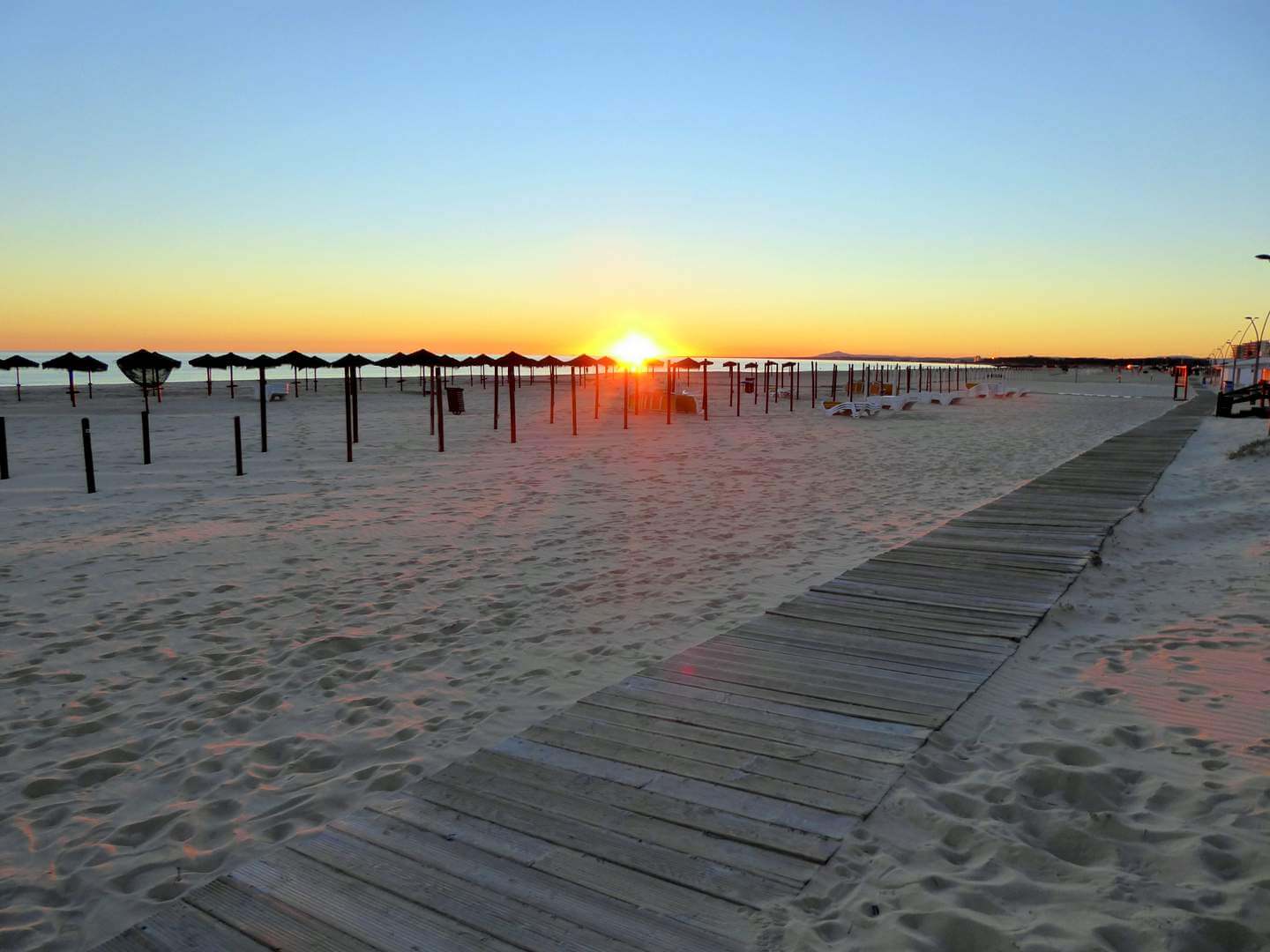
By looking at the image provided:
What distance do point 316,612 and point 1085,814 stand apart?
4.75 metres

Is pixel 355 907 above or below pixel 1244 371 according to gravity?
below

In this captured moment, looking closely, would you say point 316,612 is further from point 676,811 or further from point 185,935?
point 676,811

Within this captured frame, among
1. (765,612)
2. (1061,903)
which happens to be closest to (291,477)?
(765,612)

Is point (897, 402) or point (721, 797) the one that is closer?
point (721, 797)

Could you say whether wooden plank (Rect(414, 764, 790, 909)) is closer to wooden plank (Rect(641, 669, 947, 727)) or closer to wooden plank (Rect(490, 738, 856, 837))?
wooden plank (Rect(490, 738, 856, 837))

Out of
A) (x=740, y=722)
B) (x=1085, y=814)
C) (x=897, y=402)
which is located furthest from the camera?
(x=897, y=402)

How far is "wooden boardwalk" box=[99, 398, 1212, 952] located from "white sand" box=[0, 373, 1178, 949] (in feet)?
1.16

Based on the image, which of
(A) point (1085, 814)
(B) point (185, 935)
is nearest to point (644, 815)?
(B) point (185, 935)

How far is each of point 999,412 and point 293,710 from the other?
30.6 metres

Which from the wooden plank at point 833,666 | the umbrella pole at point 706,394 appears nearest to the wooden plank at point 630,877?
the wooden plank at point 833,666

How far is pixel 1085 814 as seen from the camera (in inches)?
114

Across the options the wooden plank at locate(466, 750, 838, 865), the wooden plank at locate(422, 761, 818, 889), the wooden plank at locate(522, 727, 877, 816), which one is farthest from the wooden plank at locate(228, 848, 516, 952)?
the wooden plank at locate(522, 727, 877, 816)

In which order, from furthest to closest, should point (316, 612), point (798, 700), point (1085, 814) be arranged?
point (316, 612) < point (798, 700) < point (1085, 814)

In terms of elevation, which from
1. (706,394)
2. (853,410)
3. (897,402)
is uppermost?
(706,394)
